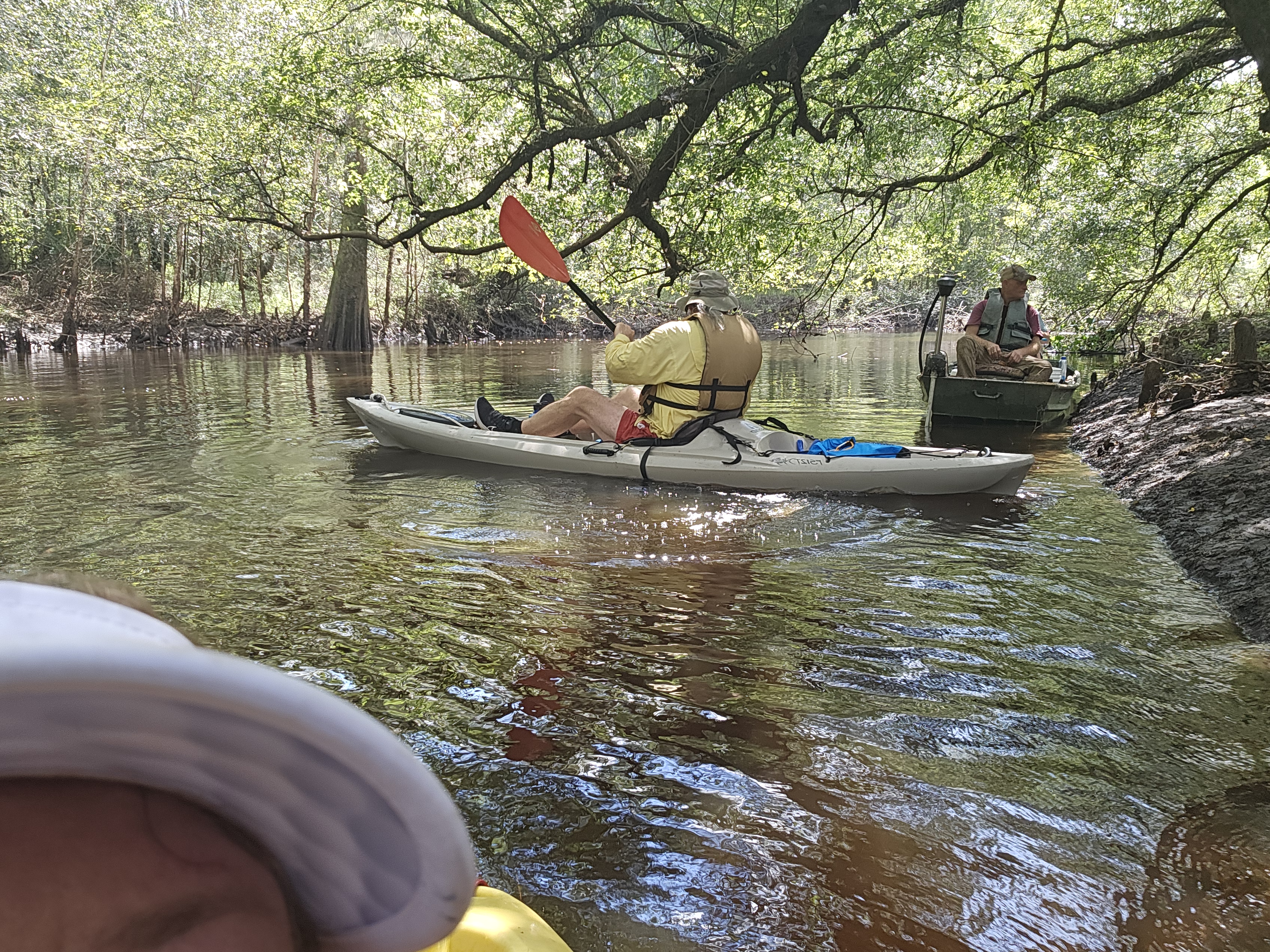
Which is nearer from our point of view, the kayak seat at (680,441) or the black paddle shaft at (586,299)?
the kayak seat at (680,441)

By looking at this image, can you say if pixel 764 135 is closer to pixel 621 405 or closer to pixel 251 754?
pixel 621 405

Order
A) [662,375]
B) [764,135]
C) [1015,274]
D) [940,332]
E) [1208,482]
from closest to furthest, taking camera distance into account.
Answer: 1. [1208,482]
2. [662,375]
3. [764,135]
4. [940,332]
5. [1015,274]

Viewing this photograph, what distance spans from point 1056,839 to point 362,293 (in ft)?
71.1

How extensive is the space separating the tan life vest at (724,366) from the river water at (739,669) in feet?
2.34

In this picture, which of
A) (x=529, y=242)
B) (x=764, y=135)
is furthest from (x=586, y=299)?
(x=764, y=135)

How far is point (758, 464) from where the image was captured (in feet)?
20.2

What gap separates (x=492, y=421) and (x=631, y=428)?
146cm

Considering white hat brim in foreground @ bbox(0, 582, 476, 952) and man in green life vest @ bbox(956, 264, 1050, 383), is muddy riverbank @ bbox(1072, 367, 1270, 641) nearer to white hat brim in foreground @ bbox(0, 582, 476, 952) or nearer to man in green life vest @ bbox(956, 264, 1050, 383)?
man in green life vest @ bbox(956, 264, 1050, 383)

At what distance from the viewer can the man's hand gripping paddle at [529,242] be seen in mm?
7121

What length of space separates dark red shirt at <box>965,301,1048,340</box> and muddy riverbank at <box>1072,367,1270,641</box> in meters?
1.28

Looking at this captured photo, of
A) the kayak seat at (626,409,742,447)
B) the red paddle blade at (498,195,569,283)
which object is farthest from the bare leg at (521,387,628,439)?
the red paddle blade at (498,195,569,283)

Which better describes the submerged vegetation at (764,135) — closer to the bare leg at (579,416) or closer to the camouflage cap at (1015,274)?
the camouflage cap at (1015,274)

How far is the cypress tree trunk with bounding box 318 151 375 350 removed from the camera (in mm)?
20609

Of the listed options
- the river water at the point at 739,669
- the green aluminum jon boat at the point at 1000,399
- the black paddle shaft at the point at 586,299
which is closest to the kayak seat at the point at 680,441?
the river water at the point at 739,669
